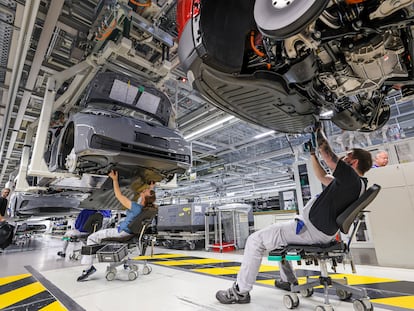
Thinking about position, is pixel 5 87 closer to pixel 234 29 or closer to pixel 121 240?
pixel 121 240

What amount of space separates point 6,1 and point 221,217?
5.97 m

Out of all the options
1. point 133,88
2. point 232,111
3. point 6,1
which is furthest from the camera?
point 133,88

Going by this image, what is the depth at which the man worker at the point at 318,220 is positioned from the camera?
A: 1.57m

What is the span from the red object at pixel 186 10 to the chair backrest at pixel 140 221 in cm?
204

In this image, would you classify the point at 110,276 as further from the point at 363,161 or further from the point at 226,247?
the point at 226,247

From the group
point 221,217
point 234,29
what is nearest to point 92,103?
point 234,29

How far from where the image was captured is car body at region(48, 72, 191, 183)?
2404 millimetres

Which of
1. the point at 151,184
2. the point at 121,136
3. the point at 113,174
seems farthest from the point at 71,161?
the point at 151,184

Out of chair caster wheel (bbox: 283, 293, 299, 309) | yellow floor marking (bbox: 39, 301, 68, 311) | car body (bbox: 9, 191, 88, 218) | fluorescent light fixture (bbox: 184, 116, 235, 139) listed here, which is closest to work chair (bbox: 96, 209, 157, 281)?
yellow floor marking (bbox: 39, 301, 68, 311)

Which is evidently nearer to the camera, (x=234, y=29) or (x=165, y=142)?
(x=234, y=29)

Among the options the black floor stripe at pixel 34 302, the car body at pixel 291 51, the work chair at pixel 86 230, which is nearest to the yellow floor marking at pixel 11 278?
the black floor stripe at pixel 34 302

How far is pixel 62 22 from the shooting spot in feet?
9.98

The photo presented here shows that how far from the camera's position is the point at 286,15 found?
0.99m

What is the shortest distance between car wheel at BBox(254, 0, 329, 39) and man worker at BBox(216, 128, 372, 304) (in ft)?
3.32
